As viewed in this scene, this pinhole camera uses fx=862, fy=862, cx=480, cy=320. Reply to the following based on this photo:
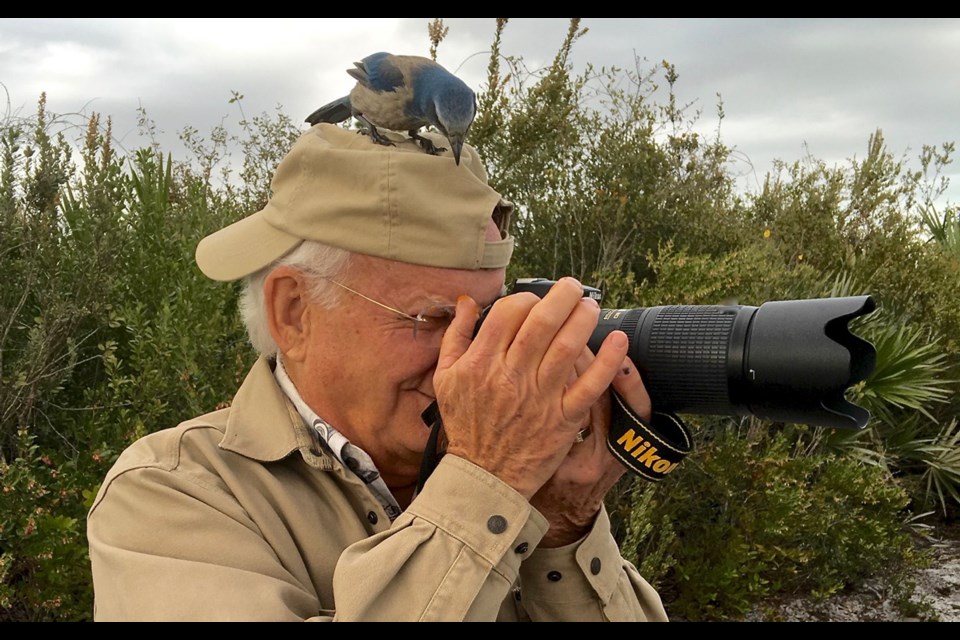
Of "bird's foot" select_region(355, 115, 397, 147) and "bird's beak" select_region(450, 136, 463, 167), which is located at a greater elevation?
"bird's foot" select_region(355, 115, 397, 147)

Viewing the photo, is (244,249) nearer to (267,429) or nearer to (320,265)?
(320,265)

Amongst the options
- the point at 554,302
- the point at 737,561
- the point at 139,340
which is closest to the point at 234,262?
the point at 554,302

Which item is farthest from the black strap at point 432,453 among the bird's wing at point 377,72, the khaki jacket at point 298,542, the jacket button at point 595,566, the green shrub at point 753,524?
the green shrub at point 753,524

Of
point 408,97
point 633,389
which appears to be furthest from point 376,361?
point 408,97

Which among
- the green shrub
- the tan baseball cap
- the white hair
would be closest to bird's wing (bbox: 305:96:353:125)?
the tan baseball cap

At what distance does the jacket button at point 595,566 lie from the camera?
4.90 feet

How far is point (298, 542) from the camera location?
1396mm

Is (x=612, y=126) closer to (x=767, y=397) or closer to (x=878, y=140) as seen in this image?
(x=878, y=140)

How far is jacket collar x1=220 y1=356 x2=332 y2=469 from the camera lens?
1428 mm

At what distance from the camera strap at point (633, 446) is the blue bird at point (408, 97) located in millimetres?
681

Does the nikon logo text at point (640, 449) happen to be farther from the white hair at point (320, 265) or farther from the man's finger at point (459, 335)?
the white hair at point (320, 265)

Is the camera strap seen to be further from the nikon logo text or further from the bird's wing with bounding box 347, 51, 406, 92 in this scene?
the bird's wing with bounding box 347, 51, 406, 92

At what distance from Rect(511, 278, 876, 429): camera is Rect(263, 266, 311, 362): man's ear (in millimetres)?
435

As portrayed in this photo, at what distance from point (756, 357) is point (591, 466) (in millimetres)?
319
